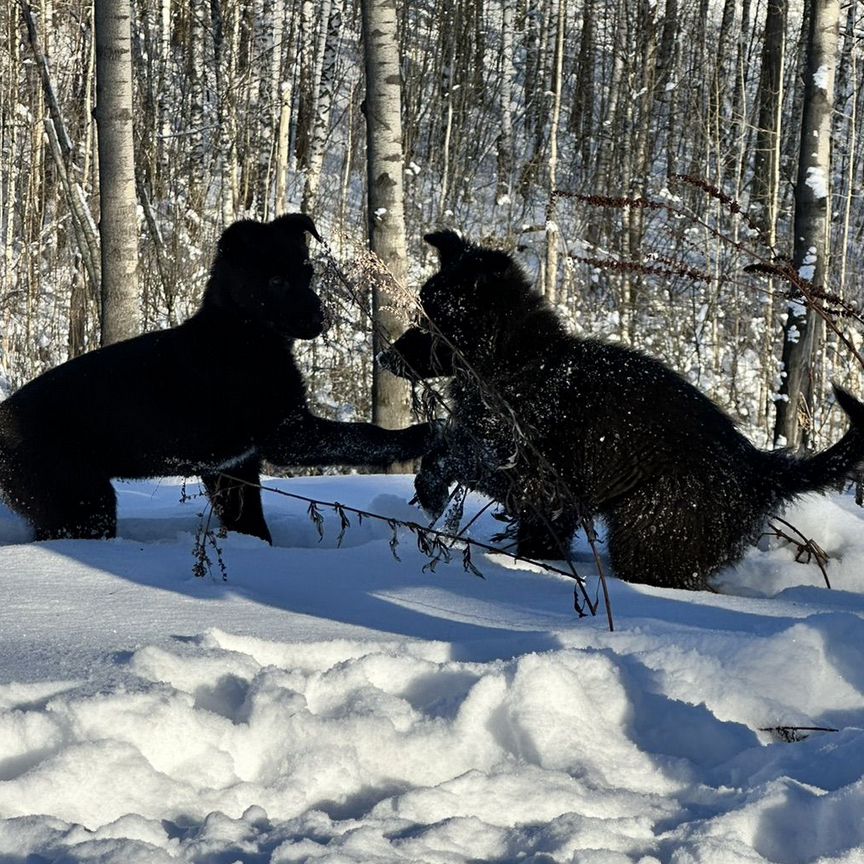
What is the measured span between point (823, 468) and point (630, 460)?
28.6 inches

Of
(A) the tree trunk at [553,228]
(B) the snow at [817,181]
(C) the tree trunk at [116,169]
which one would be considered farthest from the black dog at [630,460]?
(A) the tree trunk at [553,228]

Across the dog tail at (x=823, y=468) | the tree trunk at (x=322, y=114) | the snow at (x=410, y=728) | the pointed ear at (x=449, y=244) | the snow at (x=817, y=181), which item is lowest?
the snow at (x=410, y=728)

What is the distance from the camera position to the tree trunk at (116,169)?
648 centimetres

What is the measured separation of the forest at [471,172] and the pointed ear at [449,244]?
25.2 inches

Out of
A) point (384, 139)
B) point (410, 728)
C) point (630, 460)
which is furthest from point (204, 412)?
point (384, 139)

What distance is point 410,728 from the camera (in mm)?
1995

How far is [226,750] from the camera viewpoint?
188 centimetres

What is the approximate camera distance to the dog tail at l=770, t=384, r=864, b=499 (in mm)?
3900

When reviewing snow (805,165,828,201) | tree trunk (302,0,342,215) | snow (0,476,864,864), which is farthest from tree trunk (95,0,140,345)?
tree trunk (302,0,342,215)

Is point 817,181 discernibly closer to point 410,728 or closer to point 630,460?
point 630,460

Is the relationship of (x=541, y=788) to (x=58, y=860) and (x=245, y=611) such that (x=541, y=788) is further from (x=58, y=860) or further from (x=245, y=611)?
(x=245, y=611)

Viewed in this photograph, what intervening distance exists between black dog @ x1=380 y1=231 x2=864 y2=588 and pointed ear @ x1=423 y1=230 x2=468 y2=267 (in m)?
0.61

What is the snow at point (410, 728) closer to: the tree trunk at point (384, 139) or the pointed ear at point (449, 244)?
the pointed ear at point (449, 244)

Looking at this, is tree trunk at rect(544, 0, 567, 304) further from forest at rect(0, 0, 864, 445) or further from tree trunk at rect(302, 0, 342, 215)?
tree trunk at rect(302, 0, 342, 215)
